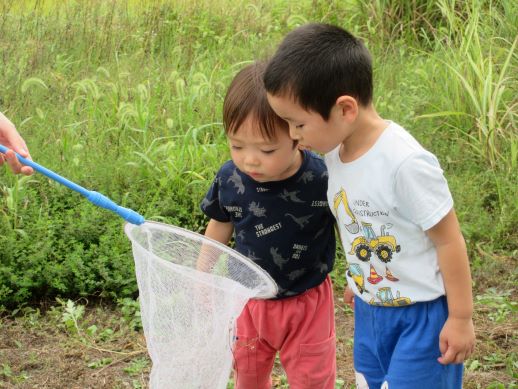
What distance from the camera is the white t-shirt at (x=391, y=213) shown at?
2111 millimetres

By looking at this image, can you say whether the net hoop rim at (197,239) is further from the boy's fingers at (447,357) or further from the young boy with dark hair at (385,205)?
the boy's fingers at (447,357)

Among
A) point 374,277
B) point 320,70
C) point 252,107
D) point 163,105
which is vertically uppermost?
point 320,70

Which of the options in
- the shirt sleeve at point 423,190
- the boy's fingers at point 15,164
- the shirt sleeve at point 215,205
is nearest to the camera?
the shirt sleeve at point 423,190

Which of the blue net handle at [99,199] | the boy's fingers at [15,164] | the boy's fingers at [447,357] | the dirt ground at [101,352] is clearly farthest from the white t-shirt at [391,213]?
the dirt ground at [101,352]

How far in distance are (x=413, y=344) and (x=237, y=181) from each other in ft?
2.29

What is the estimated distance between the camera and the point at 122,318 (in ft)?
12.4

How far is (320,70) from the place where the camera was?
7.07ft

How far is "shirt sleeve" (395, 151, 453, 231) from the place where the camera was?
210 cm

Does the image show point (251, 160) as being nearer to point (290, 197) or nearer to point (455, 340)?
point (290, 197)

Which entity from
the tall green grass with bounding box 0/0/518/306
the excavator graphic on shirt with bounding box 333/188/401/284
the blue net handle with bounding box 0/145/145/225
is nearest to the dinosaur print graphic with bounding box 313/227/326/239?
the excavator graphic on shirt with bounding box 333/188/401/284

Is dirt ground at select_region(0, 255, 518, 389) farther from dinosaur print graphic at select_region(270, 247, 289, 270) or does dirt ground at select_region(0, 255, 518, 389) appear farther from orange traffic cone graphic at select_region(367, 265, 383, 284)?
orange traffic cone graphic at select_region(367, 265, 383, 284)

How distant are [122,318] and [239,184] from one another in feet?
4.79

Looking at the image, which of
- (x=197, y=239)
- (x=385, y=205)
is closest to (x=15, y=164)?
(x=197, y=239)

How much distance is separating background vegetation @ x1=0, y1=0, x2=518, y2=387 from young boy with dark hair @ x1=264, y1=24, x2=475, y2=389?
1241mm
